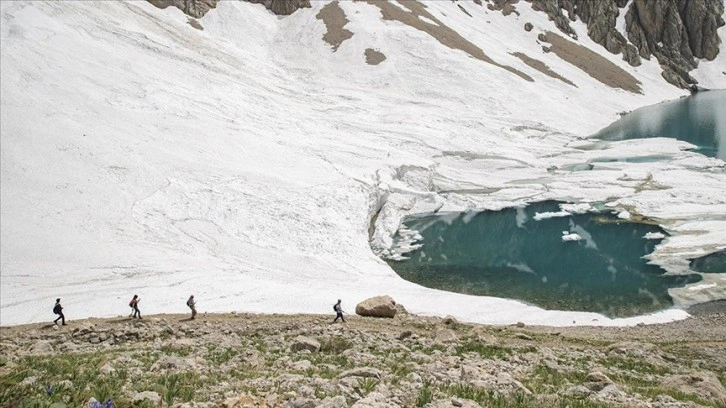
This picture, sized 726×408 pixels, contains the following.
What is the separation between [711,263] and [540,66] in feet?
248

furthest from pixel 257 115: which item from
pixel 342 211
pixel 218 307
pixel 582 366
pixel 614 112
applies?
pixel 614 112

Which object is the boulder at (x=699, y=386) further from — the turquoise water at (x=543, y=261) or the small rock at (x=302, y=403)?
the turquoise water at (x=543, y=261)

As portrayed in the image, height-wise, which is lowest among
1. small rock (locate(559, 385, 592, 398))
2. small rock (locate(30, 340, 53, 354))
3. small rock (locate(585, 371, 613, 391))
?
small rock (locate(30, 340, 53, 354))

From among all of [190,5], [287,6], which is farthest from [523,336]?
[287,6]

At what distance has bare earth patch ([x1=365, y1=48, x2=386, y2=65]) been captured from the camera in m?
89.6

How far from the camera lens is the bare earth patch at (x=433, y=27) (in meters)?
95.9

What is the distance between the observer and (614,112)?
95.4 m

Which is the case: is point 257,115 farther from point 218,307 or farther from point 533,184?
point 218,307

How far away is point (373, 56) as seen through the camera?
9069 centimetres

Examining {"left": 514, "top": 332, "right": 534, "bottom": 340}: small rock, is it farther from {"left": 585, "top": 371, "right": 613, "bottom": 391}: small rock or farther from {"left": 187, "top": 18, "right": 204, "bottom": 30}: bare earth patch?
{"left": 187, "top": 18, "right": 204, "bottom": 30}: bare earth patch

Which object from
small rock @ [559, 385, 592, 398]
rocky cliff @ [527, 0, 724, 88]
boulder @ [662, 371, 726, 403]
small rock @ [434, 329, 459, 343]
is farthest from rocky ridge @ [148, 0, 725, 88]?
small rock @ [559, 385, 592, 398]

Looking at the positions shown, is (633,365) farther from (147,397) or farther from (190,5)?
(190,5)

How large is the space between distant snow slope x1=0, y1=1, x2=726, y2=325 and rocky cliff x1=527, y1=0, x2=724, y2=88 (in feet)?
165

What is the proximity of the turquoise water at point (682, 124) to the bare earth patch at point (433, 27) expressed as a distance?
64.9ft
